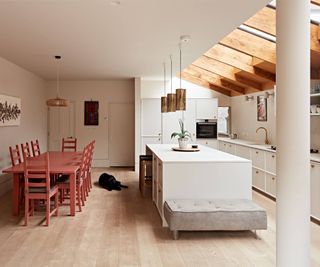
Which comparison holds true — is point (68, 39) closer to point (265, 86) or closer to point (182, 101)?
point (182, 101)

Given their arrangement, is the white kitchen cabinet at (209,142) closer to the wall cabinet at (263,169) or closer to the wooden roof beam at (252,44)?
the wall cabinet at (263,169)

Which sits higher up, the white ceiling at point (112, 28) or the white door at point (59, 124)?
the white ceiling at point (112, 28)

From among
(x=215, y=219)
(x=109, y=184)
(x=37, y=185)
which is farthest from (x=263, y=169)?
(x=37, y=185)

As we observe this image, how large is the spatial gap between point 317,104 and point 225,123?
4.37 meters

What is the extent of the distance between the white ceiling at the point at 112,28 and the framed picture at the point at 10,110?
2.49 ft

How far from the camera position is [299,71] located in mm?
1938

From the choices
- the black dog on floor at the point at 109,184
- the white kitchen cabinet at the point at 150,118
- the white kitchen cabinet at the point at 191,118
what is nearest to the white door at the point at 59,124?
the white kitchen cabinet at the point at 150,118

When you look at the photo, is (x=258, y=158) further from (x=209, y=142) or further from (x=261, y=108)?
(x=209, y=142)

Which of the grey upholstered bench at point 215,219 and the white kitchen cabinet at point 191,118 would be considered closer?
the grey upholstered bench at point 215,219

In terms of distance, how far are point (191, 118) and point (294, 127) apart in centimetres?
675

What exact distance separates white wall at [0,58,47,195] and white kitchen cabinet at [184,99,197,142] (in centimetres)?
387

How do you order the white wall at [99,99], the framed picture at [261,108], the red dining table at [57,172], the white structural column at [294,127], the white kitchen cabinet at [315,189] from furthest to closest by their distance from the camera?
1. the white wall at [99,99]
2. the framed picture at [261,108]
3. the red dining table at [57,172]
4. the white kitchen cabinet at [315,189]
5. the white structural column at [294,127]

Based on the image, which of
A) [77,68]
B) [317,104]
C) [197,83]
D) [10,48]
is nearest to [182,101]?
[317,104]

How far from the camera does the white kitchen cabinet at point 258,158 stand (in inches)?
225
